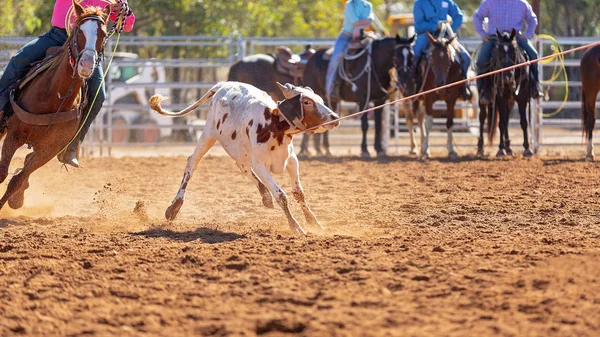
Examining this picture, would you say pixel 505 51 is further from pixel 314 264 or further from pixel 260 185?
pixel 314 264

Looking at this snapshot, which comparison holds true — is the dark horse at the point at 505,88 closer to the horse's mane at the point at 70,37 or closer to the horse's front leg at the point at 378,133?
the horse's front leg at the point at 378,133

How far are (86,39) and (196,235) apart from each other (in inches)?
69.1

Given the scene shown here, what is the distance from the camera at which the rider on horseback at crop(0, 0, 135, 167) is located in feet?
26.7

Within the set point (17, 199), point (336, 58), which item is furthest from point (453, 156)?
point (17, 199)

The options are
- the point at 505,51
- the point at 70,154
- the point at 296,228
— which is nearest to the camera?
the point at 296,228

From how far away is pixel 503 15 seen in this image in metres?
14.7

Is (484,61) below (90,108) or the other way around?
the other way around

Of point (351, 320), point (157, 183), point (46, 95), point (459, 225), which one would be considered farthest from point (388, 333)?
point (157, 183)

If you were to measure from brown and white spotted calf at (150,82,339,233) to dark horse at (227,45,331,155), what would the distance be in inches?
305

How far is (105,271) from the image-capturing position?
5.73 meters

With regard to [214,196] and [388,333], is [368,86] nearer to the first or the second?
[214,196]

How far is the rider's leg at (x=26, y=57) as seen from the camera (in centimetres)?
816

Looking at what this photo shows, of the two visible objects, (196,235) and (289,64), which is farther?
(289,64)

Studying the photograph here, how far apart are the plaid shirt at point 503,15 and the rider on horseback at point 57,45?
24.9 feet
